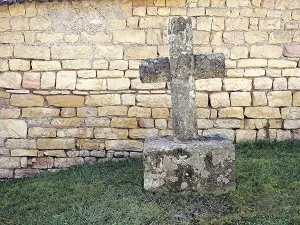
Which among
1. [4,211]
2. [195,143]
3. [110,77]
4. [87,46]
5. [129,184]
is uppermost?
[87,46]

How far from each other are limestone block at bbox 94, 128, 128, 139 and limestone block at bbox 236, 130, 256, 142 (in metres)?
1.75

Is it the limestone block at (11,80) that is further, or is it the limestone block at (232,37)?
the limestone block at (11,80)

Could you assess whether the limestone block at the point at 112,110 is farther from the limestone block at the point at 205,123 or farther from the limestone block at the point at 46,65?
the limestone block at the point at 205,123

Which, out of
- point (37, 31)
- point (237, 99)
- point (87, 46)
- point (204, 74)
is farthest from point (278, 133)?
point (37, 31)

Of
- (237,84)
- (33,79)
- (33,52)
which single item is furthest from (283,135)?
(33,52)

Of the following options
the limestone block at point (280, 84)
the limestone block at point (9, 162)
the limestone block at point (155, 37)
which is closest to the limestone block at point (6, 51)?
the limestone block at point (9, 162)

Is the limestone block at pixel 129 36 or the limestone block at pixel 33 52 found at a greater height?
the limestone block at pixel 129 36

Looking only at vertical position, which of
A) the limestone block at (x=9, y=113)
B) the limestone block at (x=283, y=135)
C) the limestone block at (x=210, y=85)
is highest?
the limestone block at (x=210, y=85)

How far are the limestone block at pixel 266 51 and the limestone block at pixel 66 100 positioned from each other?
2.74m

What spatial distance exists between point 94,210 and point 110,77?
264cm

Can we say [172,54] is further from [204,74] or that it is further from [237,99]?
[237,99]

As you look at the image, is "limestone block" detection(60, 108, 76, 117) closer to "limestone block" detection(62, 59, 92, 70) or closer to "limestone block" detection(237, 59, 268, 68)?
"limestone block" detection(62, 59, 92, 70)

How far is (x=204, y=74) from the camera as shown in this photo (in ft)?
15.9

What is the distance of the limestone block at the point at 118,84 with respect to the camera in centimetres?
667
